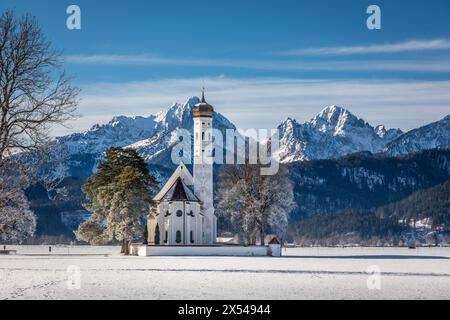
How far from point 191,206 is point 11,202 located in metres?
57.1

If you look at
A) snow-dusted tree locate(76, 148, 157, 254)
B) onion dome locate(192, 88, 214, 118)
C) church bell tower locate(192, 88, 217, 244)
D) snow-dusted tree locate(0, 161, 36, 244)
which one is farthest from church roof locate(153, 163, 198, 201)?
snow-dusted tree locate(0, 161, 36, 244)

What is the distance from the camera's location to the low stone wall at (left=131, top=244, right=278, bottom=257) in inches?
3346

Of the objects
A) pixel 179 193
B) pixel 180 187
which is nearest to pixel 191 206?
pixel 179 193

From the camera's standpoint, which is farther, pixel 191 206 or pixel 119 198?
pixel 191 206

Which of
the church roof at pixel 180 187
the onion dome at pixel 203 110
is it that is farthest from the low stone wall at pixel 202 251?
the onion dome at pixel 203 110

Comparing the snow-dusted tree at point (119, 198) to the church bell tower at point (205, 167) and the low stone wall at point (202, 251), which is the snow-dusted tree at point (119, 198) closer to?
the low stone wall at point (202, 251)

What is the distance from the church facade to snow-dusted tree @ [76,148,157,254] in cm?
535

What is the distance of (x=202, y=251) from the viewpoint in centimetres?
8581

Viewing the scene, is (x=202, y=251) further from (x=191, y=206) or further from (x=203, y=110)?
(x=203, y=110)

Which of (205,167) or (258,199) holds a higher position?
(205,167)

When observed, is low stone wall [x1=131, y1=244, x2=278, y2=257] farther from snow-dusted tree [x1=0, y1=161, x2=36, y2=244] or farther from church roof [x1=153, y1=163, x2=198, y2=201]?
snow-dusted tree [x1=0, y1=161, x2=36, y2=244]
